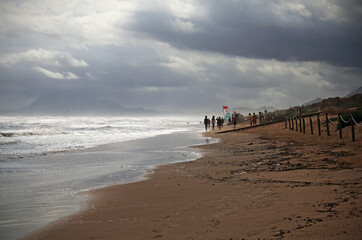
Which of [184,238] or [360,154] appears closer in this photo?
[184,238]

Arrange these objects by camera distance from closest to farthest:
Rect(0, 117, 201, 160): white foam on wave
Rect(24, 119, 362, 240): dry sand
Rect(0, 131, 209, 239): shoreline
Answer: Rect(24, 119, 362, 240): dry sand
Rect(0, 131, 209, 239): shoreline
Rect(0, 117, 201, 160): white foam on wave

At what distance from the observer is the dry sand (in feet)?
15.3

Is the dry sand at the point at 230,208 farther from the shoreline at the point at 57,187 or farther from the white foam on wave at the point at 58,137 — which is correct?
the white foam on wave at the point at 58,137

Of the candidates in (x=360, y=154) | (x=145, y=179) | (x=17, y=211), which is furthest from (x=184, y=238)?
(x=360, y=154)

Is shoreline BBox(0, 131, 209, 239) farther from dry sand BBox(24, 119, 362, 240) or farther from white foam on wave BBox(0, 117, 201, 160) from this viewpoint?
white foam on wave BBox(0, 117, 201, 160)

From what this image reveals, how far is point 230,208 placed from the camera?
609 cm

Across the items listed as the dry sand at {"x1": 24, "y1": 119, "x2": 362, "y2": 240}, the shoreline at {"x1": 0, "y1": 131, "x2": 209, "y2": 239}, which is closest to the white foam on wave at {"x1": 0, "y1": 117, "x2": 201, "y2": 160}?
the shoreline at {"x1": 0, "y1": 131, "x2": 209, "y2": 239}

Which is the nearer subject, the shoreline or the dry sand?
the dry sand

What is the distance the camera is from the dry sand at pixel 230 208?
468 centimetres

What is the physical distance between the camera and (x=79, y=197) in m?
8.02

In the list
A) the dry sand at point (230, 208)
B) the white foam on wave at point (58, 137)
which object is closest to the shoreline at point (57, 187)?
the dry sand at point (230, 208)

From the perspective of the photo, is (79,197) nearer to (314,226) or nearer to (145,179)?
(145,179)

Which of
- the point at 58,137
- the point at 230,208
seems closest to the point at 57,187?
the point at 230,208

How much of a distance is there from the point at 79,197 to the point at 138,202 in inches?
66.1
